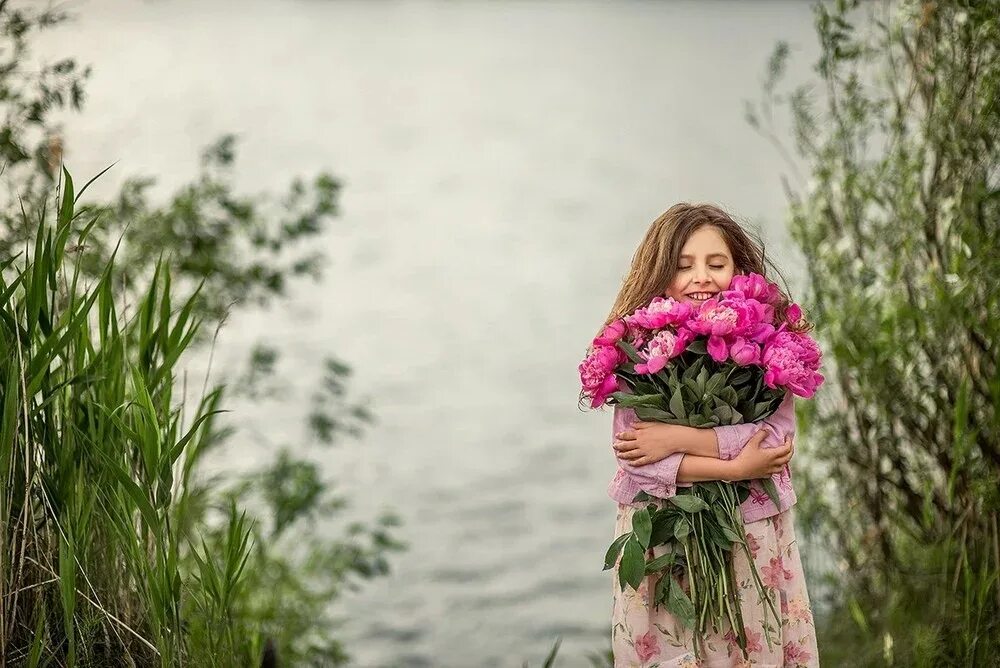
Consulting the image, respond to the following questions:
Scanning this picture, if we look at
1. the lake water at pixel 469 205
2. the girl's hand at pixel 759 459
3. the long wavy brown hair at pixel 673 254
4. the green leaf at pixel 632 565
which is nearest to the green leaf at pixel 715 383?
the girl's hand at pixel 759 459

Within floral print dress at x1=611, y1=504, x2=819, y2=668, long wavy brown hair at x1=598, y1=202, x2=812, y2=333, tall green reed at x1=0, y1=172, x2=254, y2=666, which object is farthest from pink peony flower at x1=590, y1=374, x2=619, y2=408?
tall green reed at x1=0, y1=172, x2=254, y2=666

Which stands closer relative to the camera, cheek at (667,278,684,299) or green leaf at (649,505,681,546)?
green leaf at (649,505,681,546)

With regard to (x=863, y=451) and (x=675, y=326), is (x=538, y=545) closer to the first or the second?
(x=863, y=451)

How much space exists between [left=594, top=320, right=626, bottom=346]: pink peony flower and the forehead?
0.69 feet

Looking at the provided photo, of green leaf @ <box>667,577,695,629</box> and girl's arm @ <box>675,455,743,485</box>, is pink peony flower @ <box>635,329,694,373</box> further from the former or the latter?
green leaf @ <box>667,577,695,629</box>

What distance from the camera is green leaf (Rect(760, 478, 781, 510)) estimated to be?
7.18 ft

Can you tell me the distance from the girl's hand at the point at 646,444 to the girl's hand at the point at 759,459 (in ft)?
0.41

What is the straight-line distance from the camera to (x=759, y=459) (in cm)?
213

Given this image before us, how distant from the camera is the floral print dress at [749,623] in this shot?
217 cm

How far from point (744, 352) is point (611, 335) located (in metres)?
0.26

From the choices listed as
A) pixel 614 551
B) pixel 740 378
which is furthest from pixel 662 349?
pixel 614 551

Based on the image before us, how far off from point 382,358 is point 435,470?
30.4 inches

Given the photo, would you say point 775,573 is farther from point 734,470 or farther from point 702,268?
point 702,268

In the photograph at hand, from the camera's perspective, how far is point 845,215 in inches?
144
